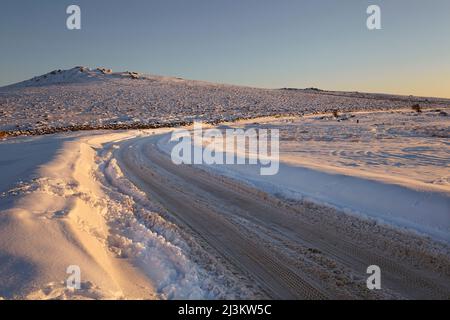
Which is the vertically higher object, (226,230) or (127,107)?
(127,107)

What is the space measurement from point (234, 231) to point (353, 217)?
2.29 m

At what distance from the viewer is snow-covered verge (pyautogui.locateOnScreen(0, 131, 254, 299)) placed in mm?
3900

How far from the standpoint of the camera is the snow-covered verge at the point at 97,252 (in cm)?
390

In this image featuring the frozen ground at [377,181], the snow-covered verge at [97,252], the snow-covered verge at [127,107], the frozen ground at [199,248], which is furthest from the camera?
the snow-covered verge at [127,107]

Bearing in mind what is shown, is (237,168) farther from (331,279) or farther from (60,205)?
(331,279)

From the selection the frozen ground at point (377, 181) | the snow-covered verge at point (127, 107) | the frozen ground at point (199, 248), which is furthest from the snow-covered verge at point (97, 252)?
the snow-covered verge at point (127, 107)

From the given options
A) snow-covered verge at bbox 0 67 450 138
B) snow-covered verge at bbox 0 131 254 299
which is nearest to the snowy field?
snow-covered verge at bbox 0 131 254 299

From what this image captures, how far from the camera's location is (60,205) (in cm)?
655

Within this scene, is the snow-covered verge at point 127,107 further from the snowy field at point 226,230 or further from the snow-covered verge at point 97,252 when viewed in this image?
the snow-covered verge at point 97,252

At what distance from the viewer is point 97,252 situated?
4855mm

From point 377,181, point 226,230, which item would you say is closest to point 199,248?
point 226,230

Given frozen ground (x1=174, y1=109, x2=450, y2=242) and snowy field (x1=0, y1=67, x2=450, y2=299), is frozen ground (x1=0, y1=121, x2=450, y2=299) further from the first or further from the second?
frozen ground (x1=174, y1=109, x2=450, y2=242)

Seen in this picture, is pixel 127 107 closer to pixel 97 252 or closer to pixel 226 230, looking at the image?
pixel 226 230

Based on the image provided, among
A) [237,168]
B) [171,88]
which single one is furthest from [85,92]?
[237,168]
